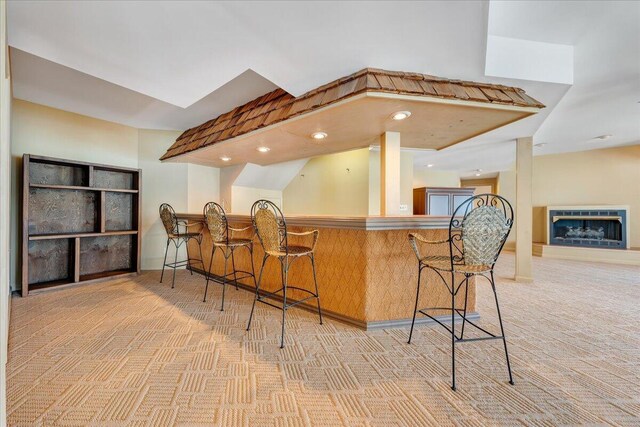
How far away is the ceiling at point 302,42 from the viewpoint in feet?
6.19

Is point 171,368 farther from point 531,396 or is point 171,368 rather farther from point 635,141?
point 635,141

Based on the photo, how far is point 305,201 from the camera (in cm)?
576

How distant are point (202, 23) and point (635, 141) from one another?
8.06 m

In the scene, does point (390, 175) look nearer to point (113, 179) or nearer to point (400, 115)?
point (400, 115)

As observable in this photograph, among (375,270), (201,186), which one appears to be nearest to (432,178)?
(201,186)

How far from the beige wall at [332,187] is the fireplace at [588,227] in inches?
203

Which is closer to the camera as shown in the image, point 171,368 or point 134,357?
point 171,368

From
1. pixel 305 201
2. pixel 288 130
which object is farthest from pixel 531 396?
pixel 305 201

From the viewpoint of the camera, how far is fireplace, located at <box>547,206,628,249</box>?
5.94 m

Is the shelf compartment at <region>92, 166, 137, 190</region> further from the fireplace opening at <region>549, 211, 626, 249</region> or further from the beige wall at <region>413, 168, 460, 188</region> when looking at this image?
the fireplace opening at <region>549, 211, 626, 249</region>

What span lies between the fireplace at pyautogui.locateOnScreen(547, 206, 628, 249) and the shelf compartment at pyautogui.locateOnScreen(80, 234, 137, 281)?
889cm

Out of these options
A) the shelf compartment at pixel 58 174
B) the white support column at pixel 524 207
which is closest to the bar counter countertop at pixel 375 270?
the white support column at pixel 524 207

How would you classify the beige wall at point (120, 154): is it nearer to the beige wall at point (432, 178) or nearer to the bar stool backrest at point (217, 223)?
the bar stool backrest at point (217, 223)

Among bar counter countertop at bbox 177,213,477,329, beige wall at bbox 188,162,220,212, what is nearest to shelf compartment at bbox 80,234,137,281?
beige wall at bbox 188,162,220,212
